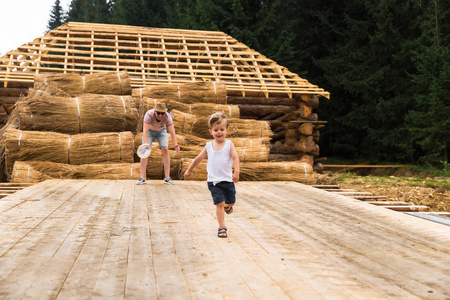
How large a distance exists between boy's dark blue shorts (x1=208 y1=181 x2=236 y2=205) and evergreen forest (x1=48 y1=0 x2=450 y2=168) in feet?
51.3

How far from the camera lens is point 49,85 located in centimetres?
938

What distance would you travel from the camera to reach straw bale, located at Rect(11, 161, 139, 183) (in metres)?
8.02

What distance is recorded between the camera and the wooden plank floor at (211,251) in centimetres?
248

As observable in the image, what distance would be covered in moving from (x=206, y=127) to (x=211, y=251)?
22.2ft

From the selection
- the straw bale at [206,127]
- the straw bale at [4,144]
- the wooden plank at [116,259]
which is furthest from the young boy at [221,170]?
the straw bale at [4,144]

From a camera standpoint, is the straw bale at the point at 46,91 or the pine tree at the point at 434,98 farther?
the pine tree at the point at 434,98

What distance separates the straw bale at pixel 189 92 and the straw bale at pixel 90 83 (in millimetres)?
455

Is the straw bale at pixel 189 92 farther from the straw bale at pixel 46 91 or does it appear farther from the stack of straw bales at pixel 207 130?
the straw bale at pixel 46 91

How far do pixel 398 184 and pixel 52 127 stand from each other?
846cm

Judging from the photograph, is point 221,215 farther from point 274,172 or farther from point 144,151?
point 274,172

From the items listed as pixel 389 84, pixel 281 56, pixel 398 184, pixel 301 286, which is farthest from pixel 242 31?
pixel 301 286

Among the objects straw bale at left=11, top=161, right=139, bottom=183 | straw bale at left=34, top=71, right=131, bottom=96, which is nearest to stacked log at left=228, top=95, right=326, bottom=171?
straw bale at left=34, top=71, right=131, bottom=96

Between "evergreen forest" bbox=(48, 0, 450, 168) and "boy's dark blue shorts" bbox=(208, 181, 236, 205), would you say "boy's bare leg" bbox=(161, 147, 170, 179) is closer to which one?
"boy's dark blue shorts" bbox=(208, 181, 236, 205)

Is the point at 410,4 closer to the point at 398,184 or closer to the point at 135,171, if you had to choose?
the point at 398,184
